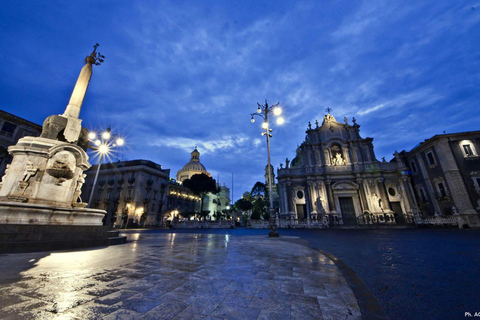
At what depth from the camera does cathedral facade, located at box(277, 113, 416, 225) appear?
25578mm

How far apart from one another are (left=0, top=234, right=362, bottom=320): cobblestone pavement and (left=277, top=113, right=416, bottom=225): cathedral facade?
74.7 ft

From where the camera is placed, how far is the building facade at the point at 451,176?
825 inches

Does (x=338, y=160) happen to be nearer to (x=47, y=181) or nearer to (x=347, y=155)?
(x=347, y=155)

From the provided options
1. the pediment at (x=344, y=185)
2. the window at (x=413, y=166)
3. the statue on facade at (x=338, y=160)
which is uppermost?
the statue on facade at (x=338, y=160)

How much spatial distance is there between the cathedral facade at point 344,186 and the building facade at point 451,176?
2.06 meters

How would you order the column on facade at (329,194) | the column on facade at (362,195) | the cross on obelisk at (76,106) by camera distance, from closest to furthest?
the cross on obelisk at (76,106)
the column on facade at (362,195)
the column on facade at (329,194)

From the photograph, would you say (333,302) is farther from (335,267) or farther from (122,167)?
(122,167)

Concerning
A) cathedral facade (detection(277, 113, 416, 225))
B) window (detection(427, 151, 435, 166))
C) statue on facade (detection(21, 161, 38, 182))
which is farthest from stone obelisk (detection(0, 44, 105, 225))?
window (detection(427, 151, 435, 166))

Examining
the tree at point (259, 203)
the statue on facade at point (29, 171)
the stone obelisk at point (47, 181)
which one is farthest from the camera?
the tree at point (259, 203)

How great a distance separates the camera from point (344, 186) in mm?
27500

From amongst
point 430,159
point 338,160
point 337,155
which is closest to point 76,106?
point 338,160

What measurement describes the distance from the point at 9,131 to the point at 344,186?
4449 cm

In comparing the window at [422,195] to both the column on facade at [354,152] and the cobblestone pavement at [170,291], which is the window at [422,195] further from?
the cobblestone pavement at [170,291]

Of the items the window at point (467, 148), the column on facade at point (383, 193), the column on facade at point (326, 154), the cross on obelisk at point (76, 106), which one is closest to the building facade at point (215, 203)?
the column on facade at point (326, 154)
